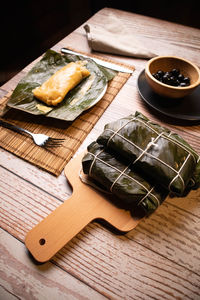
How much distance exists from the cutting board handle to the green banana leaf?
1.61 feet

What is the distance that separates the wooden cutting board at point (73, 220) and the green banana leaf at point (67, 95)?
0.46m

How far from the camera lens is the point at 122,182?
814 mm

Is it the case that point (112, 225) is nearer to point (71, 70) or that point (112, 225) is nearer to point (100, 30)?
point (71, 70)

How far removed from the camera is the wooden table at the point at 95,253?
71 cm

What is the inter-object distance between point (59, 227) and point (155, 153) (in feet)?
1.54

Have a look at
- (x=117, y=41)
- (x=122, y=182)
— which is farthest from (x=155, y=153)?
(x=117, y=41)

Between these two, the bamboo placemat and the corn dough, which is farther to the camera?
the corn dough

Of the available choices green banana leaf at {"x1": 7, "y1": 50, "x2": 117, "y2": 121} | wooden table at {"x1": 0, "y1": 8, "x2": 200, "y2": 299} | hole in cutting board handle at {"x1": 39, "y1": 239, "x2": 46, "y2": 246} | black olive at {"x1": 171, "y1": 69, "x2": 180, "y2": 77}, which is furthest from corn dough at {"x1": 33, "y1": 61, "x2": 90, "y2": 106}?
hole in cutting board handle at {"x1": 39, "y1": 239, "x2": 46, "y2": 246}

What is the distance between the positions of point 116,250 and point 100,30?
164 cm

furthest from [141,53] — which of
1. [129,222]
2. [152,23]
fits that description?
[129,222]

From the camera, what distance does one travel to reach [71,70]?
1.35 metres

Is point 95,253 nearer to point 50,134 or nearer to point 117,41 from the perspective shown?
point 50,134

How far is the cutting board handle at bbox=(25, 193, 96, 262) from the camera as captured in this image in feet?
2.45

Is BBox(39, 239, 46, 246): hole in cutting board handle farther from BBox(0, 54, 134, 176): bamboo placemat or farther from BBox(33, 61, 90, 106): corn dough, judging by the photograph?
BBox(33, 61, 90, 106): corn dough
